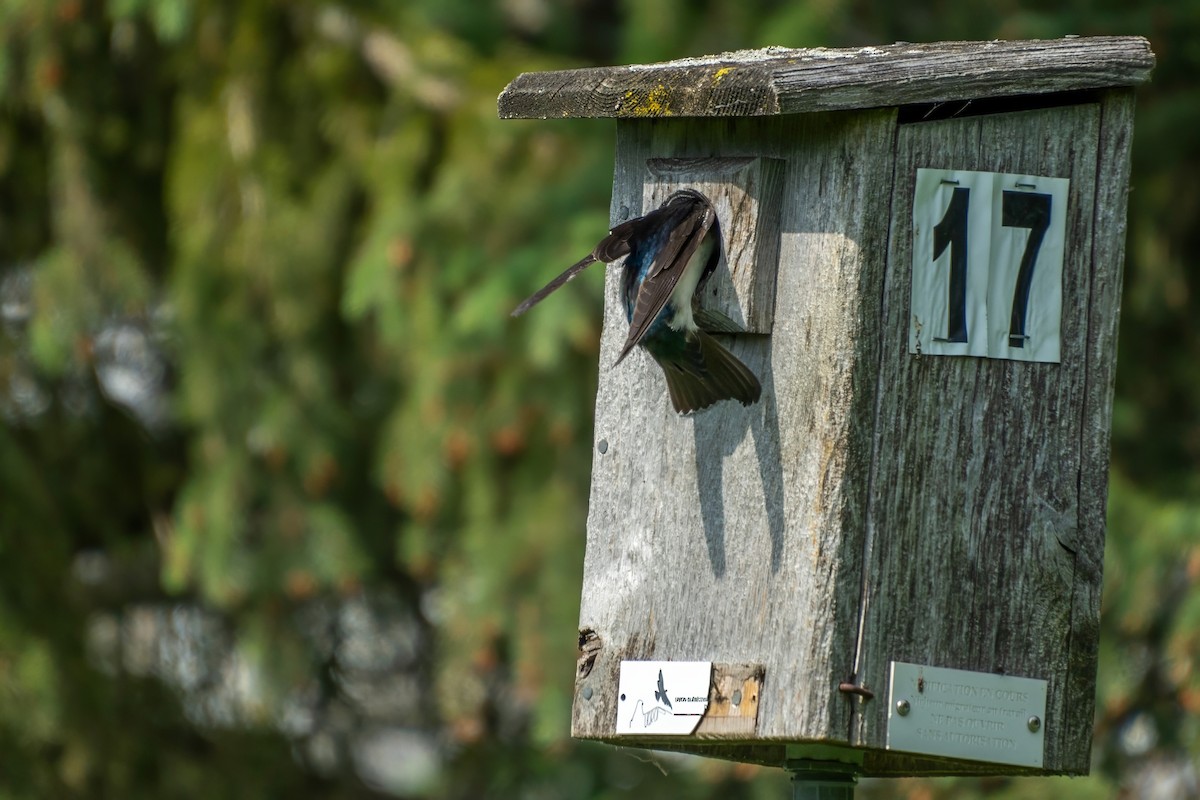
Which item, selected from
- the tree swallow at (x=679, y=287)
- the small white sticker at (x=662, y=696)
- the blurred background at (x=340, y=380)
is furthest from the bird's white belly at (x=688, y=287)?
the blurred background at (x=340, y=380)

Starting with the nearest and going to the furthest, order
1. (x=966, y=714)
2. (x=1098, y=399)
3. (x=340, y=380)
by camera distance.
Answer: (x=966, y=714) < (x=1098, y=399) < (x=340, y=380)

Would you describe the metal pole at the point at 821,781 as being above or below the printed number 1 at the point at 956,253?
below

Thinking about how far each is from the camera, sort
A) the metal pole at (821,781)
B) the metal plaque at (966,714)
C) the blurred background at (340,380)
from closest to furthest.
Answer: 1. the metal plaque at (966,714)
2. the metal pole at (821,781)
3. the blurred background at (340,380)

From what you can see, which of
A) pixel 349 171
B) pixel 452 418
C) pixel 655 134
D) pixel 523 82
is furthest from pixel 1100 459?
pixel 349 171

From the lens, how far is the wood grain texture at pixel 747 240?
7.57ft

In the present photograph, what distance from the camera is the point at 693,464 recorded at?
7.88ft

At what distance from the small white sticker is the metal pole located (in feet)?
0.55

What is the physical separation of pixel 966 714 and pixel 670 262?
29.6 inches

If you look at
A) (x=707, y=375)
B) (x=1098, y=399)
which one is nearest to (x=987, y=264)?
(x=1098, y=399)

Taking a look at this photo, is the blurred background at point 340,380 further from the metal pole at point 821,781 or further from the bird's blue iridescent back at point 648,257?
the metal pole at point 821,781

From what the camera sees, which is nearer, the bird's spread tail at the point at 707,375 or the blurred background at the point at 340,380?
the bird's spread tail at the point at 707,375

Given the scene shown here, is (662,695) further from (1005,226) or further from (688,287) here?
(1005,226)

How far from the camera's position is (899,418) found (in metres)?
2.20

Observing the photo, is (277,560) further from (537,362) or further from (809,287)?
(809,287)
